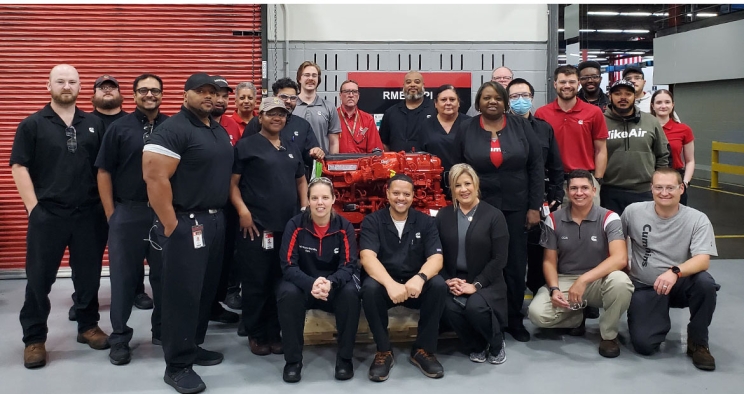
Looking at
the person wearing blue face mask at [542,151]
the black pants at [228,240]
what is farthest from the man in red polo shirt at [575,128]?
the black pants at [228,240]

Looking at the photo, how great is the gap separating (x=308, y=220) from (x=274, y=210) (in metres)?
0.25

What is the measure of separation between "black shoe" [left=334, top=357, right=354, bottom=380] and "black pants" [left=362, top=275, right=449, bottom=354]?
192 mm

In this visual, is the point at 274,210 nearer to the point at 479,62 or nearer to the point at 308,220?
the point at 308,220

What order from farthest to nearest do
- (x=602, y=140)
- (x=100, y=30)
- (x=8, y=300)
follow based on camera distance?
(x=100, y=30)
(x=8, y=300)
(x=602, y=140)

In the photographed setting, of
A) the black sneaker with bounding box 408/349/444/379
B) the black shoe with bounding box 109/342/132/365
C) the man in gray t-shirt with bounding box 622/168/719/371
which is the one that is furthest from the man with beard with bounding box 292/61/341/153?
the man in gray t-shirt with bounding box 622/168/719/371

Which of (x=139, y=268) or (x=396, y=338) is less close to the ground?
(x=139, y=268)

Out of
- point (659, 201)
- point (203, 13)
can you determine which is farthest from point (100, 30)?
point (659, 201)

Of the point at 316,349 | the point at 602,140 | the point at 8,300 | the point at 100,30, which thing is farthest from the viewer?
the point at 100,30

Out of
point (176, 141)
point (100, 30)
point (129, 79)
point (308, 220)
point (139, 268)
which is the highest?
point (100, 30)

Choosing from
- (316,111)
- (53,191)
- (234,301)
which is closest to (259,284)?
(234,301)

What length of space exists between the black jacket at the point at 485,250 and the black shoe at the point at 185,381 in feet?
5.01

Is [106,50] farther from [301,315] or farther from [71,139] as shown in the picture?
[301,315]

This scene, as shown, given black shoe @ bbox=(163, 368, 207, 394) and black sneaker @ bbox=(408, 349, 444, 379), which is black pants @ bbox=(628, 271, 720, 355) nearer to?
black sneaker @ bbox=(408, 349, 444, 379)

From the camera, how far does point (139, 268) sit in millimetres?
3859
